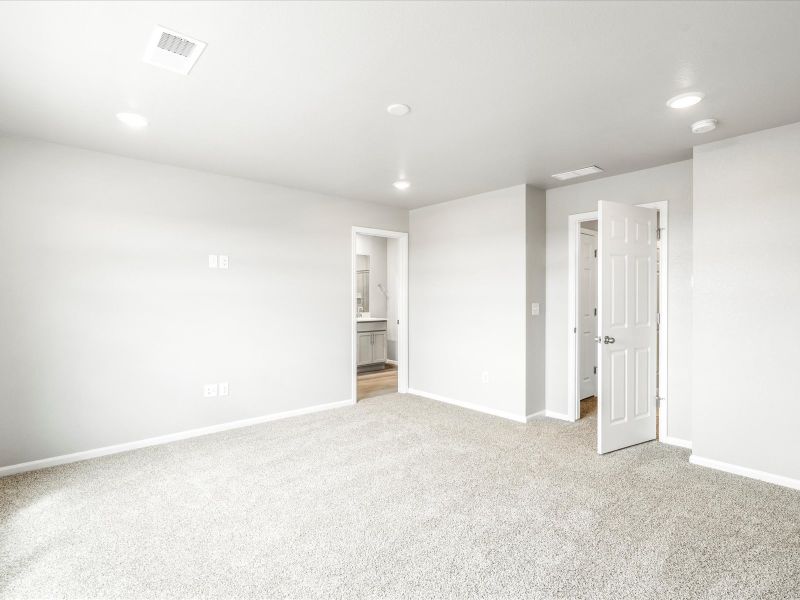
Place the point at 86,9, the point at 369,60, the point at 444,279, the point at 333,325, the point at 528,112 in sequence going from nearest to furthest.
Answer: the point at 86,9, the point at 369,60, the point at 528,112, the point at 333,325, the point at 444,279

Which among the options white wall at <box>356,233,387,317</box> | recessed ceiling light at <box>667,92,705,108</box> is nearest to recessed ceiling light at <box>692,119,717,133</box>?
recessed ceiling light at <box>667,92,705,108</box>

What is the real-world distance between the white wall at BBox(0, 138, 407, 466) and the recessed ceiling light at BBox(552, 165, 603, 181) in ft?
7.89

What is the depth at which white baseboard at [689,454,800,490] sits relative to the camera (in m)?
2.84

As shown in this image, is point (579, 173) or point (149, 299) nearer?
point (149, 299)

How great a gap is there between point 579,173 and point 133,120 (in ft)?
11.9

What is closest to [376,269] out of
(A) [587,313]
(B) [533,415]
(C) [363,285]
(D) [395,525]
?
(C) [363,285]

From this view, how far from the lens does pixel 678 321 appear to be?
3664mm

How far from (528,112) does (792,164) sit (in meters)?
1.85

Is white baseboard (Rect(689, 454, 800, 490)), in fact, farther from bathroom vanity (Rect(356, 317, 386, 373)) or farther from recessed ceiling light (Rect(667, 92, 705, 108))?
bathroom vanity (Rect(356, 317, 386, 373))

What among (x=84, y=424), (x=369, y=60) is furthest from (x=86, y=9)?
(x=84, y=424)

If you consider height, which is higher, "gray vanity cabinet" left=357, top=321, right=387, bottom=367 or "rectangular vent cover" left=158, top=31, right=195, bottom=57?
"rectangular vent cover" left=158, top=31, right=195, bottom=57

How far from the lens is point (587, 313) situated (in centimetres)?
495

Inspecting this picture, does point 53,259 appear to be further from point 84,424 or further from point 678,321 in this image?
point 678,321

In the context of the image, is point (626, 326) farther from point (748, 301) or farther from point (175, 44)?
point (175, 44)
